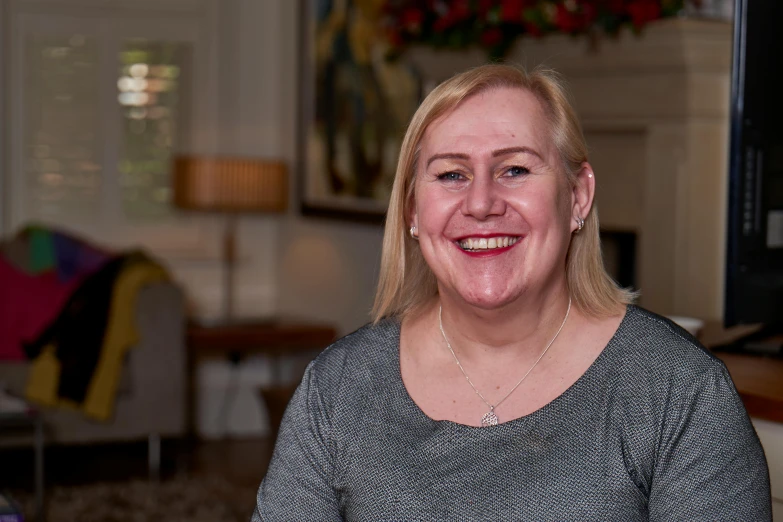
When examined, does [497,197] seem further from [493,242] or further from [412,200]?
[412,200]

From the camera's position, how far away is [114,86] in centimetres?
596

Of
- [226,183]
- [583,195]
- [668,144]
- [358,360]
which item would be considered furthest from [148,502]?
[583,195]

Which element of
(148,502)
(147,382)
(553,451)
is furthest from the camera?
(147,382)

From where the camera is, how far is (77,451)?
5.45m

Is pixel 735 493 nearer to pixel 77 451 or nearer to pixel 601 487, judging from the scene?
pixel 601 487

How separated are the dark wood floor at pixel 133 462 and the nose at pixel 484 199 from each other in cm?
342

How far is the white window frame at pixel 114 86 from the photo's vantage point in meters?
5.77

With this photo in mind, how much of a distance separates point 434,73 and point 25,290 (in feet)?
7.06

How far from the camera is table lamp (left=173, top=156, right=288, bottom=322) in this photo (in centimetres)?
555

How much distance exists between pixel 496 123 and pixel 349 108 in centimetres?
389

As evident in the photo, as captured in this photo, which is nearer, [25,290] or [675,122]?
[675,122]

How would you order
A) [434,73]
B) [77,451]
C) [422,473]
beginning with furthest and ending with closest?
[77,451] → [434,73] → [422,473]

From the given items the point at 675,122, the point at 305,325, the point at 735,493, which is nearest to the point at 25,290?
the point at 305,325

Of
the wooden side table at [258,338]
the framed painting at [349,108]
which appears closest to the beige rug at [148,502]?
the wooden side table at [258,338]
